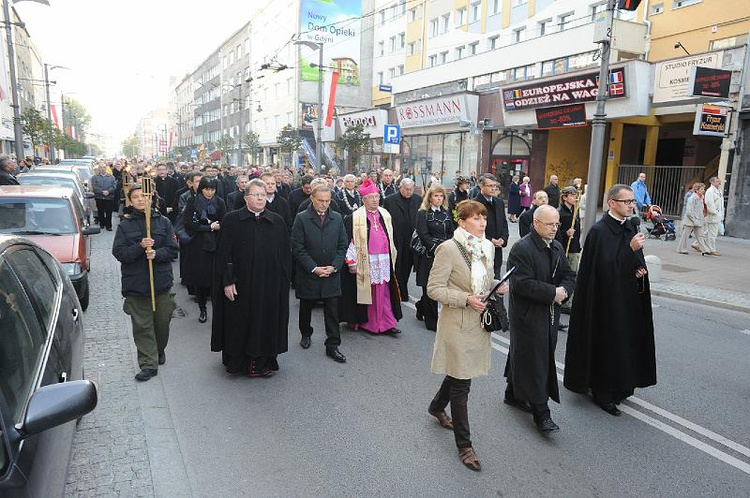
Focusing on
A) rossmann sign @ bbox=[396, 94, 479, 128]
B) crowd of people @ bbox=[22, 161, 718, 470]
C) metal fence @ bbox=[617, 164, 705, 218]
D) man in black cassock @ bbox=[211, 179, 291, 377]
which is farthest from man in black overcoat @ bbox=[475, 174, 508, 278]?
rossmann sign @ bbox=[396, 94, 479, 128]

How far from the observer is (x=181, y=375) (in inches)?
211

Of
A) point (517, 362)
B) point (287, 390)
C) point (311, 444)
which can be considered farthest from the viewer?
point (287, 390)

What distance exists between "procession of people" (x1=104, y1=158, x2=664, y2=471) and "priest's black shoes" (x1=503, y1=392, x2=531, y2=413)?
0.04 feet

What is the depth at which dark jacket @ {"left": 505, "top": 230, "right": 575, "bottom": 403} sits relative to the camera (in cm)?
417

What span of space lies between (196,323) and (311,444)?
3673 millimetres

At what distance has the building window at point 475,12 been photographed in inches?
1223

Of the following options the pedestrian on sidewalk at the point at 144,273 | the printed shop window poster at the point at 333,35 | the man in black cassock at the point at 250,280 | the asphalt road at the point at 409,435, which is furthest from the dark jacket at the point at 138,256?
the printed shop window poster at the point at 333,35

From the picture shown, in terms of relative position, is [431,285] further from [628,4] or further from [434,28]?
[434,28]

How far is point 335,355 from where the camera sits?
5.91m

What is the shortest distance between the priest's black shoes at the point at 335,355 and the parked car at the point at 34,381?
286cm

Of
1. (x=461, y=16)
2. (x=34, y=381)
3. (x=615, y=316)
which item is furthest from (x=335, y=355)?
(x=461, y=16)

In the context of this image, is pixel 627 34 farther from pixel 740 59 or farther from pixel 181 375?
pixel 181 375

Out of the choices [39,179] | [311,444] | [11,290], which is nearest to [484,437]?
[311,444]

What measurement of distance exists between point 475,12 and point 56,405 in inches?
1316
